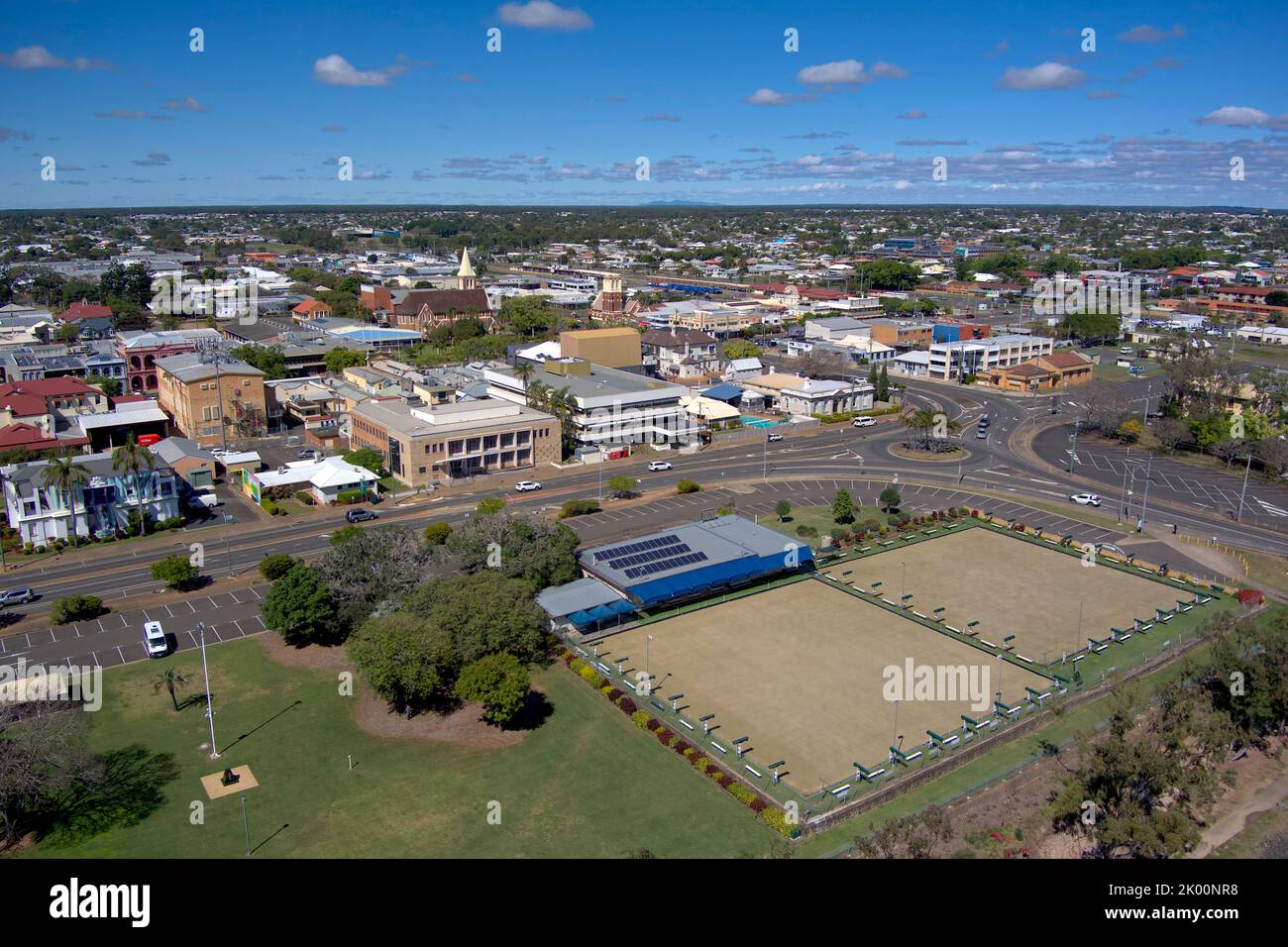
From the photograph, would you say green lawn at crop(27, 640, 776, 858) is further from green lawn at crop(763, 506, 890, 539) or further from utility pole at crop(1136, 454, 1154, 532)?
utility pole at crop(1136, 454, 1154, 532)

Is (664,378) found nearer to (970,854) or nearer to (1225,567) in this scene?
(1225,567)

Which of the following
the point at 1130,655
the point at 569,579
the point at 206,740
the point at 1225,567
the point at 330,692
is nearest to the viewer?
the point at 206,740

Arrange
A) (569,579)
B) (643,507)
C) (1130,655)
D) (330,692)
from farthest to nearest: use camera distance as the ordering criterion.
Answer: (643,507) → (569,579) → (1130,655) → (330,692)

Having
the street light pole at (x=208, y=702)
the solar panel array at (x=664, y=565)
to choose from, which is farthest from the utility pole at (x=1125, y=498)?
the street light pole at (x=208, y=702)

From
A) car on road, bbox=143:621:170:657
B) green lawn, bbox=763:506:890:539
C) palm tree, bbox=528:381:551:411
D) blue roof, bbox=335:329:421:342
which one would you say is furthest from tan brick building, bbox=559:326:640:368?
car on road, bbox=143:621:170:657

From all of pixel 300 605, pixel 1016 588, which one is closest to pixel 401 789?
pixel 300 605

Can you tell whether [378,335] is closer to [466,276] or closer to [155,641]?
[466,276]
